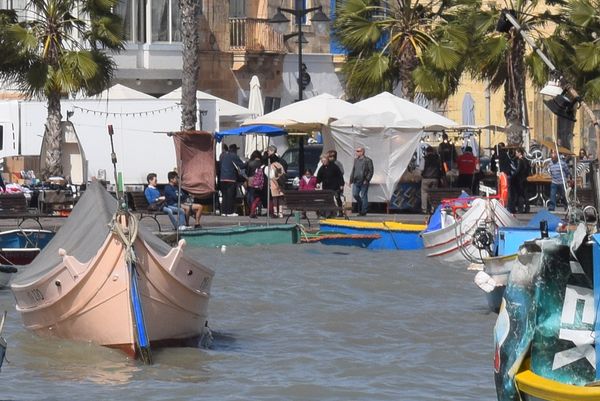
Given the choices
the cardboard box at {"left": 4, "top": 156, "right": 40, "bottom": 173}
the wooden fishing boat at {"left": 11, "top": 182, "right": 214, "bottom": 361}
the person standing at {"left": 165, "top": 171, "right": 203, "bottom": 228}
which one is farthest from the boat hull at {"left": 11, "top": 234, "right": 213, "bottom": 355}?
the cardboard box at {"left": 4, "top": 156, "right": 40, "bottom": 173}

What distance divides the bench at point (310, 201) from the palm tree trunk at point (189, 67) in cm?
520

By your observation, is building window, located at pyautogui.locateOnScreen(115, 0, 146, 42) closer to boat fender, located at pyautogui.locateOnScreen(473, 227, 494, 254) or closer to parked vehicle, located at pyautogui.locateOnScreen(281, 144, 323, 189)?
parked vehicle, located at pyautogui.locateOnScreen(281, 144, 323, 189)

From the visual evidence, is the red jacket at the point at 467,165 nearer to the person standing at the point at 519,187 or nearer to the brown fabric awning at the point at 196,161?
the person standing at the point at 519,187

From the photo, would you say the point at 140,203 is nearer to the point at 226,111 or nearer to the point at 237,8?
the point at 226,111

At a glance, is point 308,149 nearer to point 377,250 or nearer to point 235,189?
point 235,189

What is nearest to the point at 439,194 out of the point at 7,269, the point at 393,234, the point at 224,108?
the point at 393,234

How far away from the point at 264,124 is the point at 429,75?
5.67 meters

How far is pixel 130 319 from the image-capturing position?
1705cm

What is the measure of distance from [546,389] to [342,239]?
64.7 feet

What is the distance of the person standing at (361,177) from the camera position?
121ft

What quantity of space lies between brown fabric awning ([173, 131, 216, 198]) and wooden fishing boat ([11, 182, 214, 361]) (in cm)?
1727

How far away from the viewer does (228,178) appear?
3622 centimetres

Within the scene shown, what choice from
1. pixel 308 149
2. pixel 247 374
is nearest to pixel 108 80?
pixel 308 149

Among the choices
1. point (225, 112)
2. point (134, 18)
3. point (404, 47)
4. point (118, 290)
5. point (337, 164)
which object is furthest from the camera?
point (134, 18)
